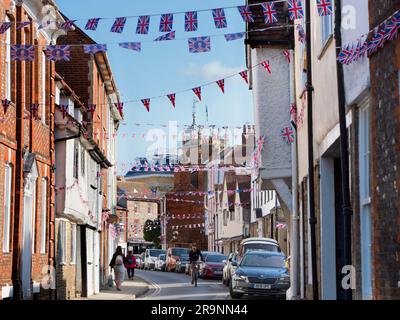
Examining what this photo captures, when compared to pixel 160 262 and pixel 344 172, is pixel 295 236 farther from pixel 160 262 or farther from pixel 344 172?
pixel 160 262

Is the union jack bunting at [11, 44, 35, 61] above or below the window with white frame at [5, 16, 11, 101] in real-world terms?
below

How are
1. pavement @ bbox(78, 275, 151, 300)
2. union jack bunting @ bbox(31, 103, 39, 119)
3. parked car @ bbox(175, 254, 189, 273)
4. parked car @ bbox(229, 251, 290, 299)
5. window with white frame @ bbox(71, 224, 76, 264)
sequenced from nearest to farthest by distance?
union jack bunting @ bbox(31, 103, 39, 119), parked car @ bbox(229, 251, 290, 299), window with white frame @ bbox(71, 224, 76, 264), pavement @ bbox(78, 275, 151, 300), parked car @ bbox(175, 254, 189, 273)

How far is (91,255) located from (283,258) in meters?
7.64

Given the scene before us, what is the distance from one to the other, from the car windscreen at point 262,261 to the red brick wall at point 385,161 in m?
16.3

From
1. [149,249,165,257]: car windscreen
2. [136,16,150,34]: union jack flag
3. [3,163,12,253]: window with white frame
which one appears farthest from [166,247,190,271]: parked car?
[136,16,150,34]: union jack flag

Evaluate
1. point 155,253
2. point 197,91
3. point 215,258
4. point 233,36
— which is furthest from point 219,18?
point 155,253

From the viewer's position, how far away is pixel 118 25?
1224cm

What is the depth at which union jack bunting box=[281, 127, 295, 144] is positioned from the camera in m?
20.9

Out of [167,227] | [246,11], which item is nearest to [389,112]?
[246,11]

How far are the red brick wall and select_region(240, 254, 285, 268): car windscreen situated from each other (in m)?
16.3

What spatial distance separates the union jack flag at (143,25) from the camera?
1220 centimetres

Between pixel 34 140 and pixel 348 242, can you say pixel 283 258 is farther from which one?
pixel 348 242

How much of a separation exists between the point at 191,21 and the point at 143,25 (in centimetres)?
74

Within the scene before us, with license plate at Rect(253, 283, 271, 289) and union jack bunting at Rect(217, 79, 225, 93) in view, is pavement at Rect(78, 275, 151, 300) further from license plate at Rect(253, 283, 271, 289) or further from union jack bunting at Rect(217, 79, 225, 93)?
union jack bunting at Rect(217, 79, 225, 93)
